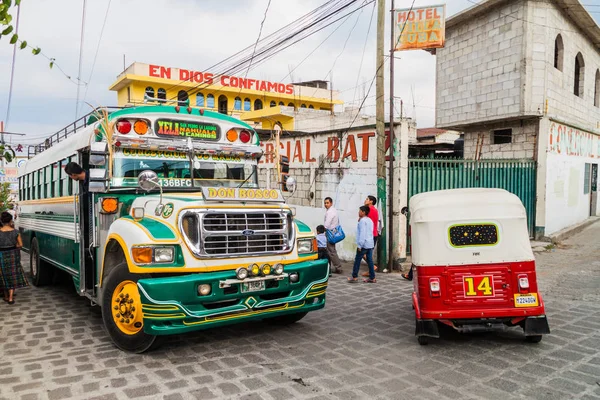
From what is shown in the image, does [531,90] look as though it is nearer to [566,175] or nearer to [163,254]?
[566,175]

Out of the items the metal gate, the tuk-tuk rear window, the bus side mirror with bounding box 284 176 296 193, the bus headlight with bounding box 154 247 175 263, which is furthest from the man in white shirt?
the bus headlight with bounding box 154 247 175 263

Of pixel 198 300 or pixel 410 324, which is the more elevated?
pixel 198 300

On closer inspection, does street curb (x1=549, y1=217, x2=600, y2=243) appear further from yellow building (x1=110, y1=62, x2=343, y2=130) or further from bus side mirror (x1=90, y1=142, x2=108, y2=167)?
yellow building (x1=110, y1=62, x2=343, y2=130)

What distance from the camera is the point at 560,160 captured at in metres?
14.6

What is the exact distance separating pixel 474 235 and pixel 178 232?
3253 millimetres

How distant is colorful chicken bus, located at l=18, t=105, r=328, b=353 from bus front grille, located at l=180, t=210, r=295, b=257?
0.04ft

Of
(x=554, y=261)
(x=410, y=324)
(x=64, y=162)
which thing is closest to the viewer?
(x=410, y=324)

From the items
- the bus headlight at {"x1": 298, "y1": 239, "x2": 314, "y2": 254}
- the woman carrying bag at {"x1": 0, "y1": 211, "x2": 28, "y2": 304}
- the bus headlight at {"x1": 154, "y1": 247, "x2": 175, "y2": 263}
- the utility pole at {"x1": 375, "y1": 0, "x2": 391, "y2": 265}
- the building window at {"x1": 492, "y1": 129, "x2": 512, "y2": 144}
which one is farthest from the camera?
the building window at {"x1": 492, "y1": 129, "x2": 512, "y2": 144}

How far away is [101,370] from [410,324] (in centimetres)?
385

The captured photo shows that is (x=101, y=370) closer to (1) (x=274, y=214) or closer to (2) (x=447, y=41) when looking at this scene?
(1) (x=274, y=214)

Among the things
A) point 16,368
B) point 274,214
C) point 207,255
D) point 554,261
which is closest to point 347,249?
point 554,261

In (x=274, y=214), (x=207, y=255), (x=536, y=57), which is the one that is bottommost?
(x=207, y=255)

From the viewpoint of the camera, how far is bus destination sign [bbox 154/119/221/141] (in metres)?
6.09

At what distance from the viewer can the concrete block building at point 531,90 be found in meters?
13.7
